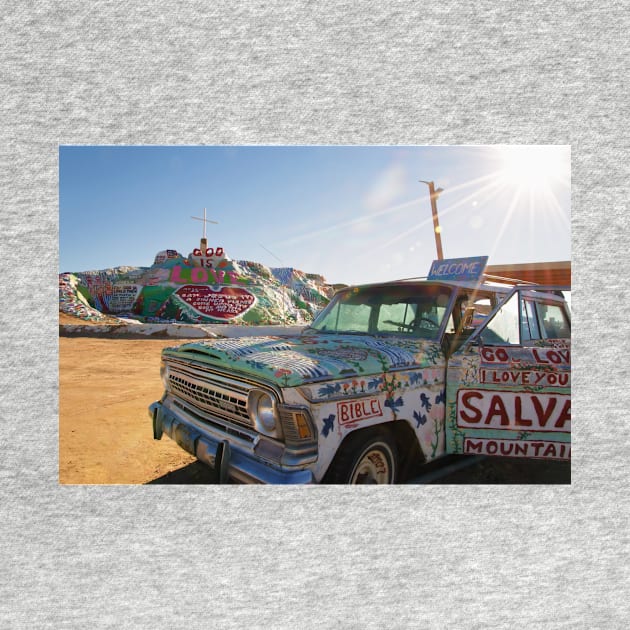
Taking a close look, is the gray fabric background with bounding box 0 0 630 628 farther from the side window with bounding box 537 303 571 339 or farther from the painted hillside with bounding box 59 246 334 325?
the painted hillside with bounding box 59 246 334 325

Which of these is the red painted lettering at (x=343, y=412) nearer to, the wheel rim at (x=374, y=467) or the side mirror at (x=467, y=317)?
the wheel rim at (x=374, y=467)

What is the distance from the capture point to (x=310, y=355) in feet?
5.77

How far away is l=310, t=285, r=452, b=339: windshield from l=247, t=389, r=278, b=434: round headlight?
2.86ft

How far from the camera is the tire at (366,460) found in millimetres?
1646

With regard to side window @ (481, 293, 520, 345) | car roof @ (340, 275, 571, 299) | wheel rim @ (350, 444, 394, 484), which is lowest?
wheel rim @ (350, 444, 394, 484)

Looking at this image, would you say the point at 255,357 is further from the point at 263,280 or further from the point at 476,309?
the point at 263,280

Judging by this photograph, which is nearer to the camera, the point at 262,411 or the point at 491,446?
the point at 262,411

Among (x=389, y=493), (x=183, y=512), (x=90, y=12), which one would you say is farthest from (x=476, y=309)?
(x=90, y=12)

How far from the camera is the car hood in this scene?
158 cm

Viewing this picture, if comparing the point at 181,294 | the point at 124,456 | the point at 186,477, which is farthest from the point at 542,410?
the point at 181,294

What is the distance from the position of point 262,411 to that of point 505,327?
145 cm

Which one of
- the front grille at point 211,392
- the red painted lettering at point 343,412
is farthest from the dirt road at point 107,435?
the red painted lettering at point 343,412

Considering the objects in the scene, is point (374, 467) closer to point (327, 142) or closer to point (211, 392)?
Result: point (211, 392)

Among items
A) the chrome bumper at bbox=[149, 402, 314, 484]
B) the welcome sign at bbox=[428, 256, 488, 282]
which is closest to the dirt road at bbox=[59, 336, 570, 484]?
the chrome bumper at bbox=[149, 402, 314, 484]
